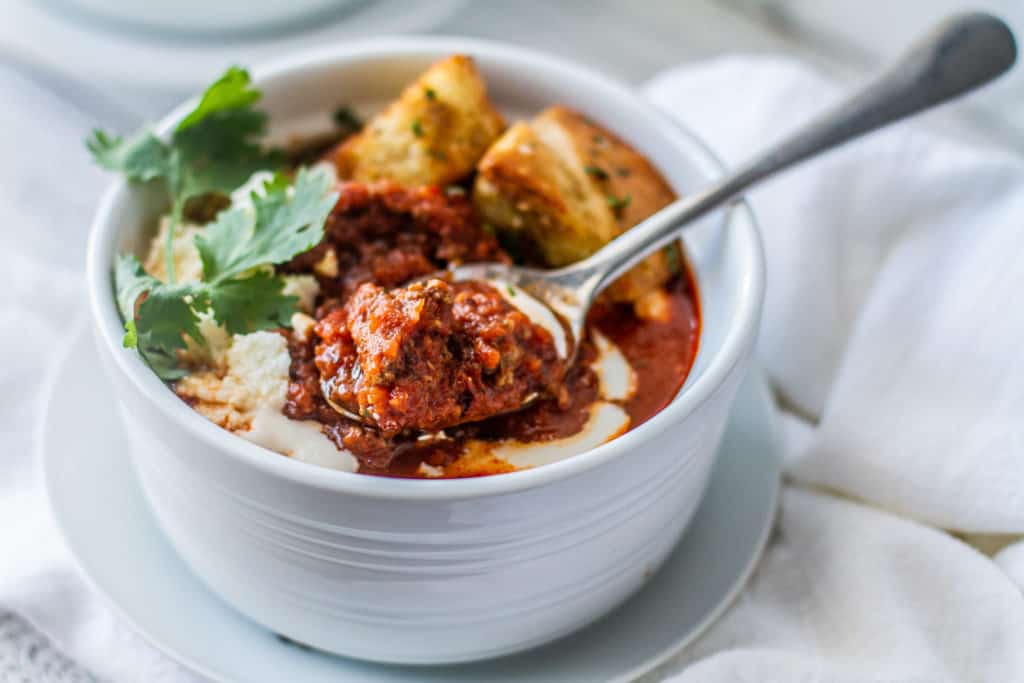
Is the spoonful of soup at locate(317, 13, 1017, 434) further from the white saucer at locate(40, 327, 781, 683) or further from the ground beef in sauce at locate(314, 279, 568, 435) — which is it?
the white saucer at locate(40, 327, 781, 683)

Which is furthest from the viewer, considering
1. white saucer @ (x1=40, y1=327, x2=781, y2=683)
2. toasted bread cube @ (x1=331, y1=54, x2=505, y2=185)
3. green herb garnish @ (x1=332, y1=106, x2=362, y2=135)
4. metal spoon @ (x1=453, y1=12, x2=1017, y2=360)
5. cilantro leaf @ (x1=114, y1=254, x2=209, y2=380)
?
green herb garnish @ (x1=332, y1=106, x2=362, y2=135)

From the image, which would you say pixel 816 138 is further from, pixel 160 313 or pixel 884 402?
pixel 160 313

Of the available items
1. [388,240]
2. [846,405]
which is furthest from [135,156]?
[846,405]

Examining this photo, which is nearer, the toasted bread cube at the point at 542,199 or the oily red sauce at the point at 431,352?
the oily red sauce at the point at 431,352

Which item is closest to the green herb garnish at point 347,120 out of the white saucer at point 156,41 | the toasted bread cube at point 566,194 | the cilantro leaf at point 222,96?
the cilantro leaf at point 222,96

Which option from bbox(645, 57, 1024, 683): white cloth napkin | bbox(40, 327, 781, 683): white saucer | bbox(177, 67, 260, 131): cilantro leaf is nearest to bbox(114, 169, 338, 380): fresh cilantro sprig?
bbox(177, 67, 260, 131): cilantro leaf

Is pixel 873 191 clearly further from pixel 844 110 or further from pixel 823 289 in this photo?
pixel 844 110

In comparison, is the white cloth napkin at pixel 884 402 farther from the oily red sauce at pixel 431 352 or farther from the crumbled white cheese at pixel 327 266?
the crumbled white cheese at pixel 327 266
